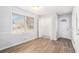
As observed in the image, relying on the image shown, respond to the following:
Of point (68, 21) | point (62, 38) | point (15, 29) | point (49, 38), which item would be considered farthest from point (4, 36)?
point (68, 21)

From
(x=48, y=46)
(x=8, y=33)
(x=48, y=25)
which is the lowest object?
(x=48, y=46)

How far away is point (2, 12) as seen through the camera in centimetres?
247

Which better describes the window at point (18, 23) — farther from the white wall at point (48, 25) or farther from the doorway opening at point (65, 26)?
the doorway opening at point (65, 26)

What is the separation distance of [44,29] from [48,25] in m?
0.17

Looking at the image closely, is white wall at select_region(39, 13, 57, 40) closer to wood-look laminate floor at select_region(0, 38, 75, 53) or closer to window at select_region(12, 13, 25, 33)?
wood-look laminate floor at select_region(0, 38, 75, 53)

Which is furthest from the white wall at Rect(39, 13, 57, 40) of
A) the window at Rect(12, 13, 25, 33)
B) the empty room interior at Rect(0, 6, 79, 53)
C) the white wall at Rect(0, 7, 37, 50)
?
the window at Rect(12, 13, 25, 33)

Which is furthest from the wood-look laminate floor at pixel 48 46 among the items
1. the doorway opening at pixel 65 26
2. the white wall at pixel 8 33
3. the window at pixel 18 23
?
the window at pixel 18 23

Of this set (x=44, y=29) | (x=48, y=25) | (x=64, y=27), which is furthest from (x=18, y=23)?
(x=64, y=27)

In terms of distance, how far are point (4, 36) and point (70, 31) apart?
2075 millimetres

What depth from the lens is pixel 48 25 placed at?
90.5 inches

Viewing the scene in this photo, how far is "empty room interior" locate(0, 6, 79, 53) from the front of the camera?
1.97 m

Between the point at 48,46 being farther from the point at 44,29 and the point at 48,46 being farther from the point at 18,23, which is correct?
the point at 18,23
